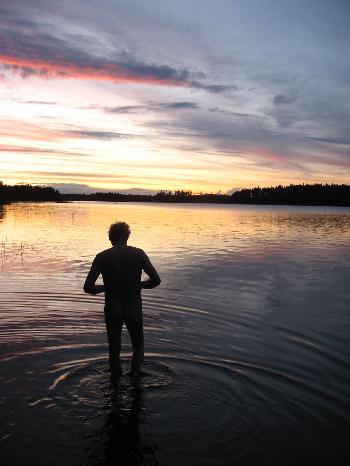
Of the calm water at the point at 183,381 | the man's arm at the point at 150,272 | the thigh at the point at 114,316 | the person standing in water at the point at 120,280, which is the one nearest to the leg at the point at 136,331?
the person standing in water at the point at 120,280

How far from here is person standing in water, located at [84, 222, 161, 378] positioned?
24.6 ft

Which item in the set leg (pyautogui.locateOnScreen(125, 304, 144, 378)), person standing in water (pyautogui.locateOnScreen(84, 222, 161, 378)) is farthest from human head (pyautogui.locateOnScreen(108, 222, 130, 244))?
leg (pyautogui.locateOnScreen(125, 304, 144, 378))

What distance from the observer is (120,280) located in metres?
7.58

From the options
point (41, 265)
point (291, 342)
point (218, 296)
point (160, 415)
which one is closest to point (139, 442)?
point (160, 415)

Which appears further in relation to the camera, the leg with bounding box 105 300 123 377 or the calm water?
the leg with bounding box 105 300 123 377

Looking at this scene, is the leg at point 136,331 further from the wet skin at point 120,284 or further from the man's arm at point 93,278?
the man's arm at point 93,278

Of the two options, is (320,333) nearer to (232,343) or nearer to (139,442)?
(232,343)

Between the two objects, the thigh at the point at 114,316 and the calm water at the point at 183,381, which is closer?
the calm water at the point at 183,381

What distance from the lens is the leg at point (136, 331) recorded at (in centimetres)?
780

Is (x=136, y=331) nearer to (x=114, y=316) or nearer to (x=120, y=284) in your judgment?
(x=114, y=316)

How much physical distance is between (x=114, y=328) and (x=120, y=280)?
0.88m

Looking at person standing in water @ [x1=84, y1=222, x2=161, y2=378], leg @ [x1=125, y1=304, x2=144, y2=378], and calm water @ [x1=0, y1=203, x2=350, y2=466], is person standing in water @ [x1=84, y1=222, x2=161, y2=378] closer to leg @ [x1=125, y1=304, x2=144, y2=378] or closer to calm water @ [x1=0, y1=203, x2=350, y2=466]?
leg @ [x1=125, y1=304, x2=144, y2=378]

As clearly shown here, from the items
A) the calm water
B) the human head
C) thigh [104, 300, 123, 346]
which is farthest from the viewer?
thigh [104, 300, 123, 346]

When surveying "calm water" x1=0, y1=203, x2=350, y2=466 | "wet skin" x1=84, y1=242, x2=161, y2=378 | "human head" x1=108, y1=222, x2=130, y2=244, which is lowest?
"calm water" x1=0, y1=203, x2=350, y2=466
